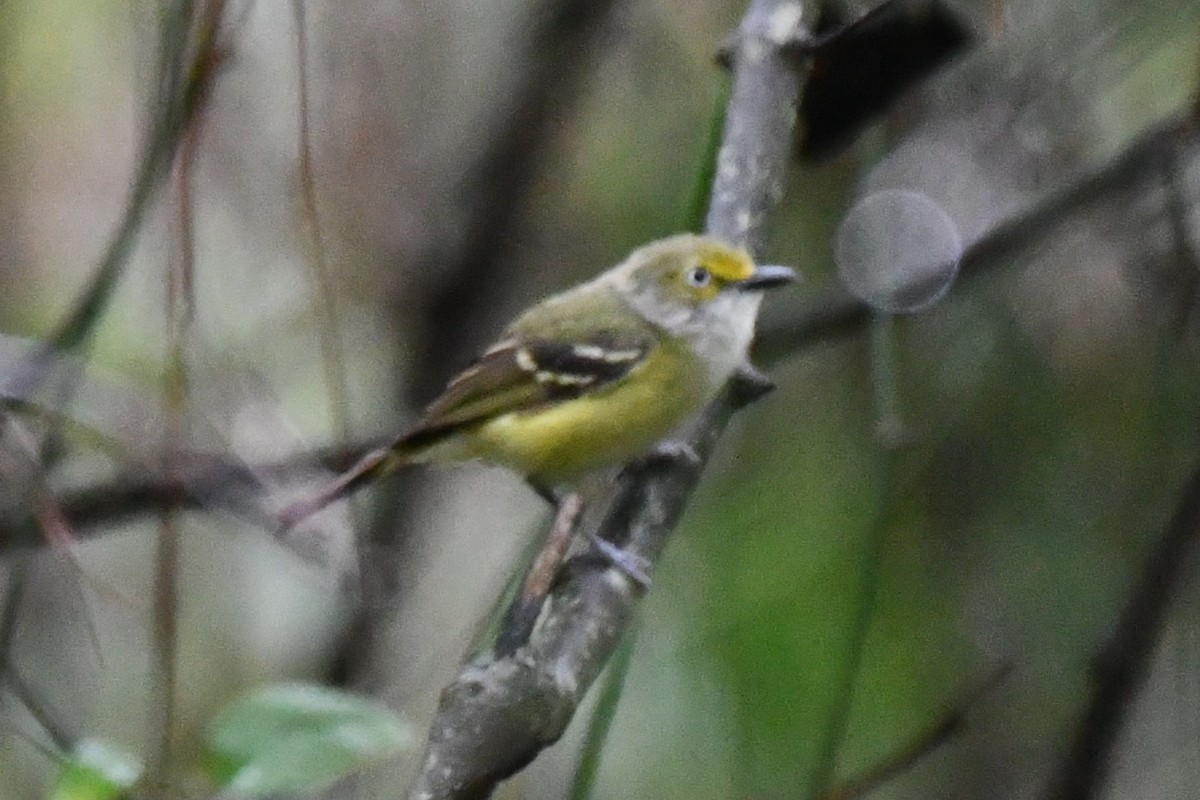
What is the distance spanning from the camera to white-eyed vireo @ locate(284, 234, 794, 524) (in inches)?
123

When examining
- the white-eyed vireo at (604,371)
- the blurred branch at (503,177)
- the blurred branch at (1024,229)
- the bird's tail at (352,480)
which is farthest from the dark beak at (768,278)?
the blurred branch at (503,177)

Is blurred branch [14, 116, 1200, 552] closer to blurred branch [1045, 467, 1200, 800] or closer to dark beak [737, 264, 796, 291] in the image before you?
dark beak [737, 264, 796, 291]

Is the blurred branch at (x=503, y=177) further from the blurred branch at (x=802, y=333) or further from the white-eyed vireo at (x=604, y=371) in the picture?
the blurred branch at (x=802, y=333)

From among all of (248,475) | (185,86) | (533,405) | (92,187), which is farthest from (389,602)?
(92,187)

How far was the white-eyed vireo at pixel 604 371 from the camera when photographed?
123 inches

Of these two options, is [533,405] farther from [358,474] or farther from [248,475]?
[248,475]

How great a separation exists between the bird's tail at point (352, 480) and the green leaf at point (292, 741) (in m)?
0.67

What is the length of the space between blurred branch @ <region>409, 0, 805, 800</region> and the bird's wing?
0.41 meters

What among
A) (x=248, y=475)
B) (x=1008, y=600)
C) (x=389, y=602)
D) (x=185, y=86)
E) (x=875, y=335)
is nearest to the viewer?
(x=185, y=86)

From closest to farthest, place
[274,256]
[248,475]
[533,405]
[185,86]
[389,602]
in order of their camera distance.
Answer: [185,86], [248,475], [533,405], [389,602], [274,256]

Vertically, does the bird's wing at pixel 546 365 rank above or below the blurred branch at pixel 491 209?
below

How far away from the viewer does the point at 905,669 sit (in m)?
3.72

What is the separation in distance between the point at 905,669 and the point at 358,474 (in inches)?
59.4

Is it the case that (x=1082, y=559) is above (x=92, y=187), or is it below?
below
